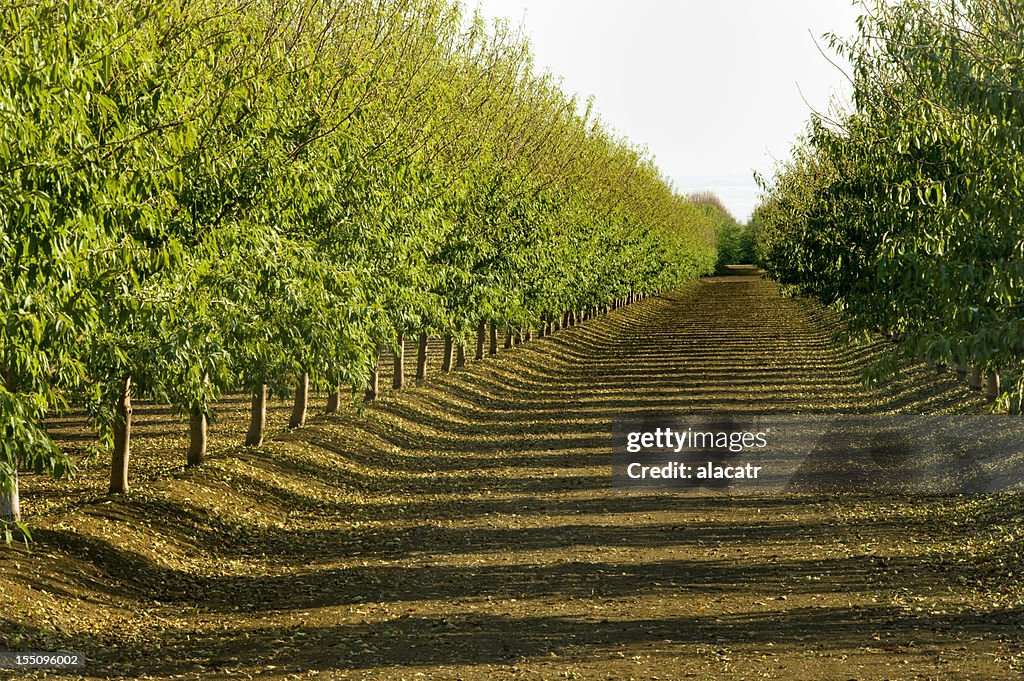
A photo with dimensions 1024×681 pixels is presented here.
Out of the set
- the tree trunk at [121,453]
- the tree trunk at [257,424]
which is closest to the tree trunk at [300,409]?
the tree trunk at [257,424]

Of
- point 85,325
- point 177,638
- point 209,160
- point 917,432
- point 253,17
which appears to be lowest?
point 177,638

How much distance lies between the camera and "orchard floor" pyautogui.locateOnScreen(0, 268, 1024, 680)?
39.7 ft

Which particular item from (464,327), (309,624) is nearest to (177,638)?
(309,624)

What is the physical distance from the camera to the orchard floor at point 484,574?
12.1 meters

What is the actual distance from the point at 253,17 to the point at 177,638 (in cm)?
846

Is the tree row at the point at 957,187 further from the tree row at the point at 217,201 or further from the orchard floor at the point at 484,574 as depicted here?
the tree row at the point at 217,201

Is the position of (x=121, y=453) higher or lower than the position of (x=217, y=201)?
lower

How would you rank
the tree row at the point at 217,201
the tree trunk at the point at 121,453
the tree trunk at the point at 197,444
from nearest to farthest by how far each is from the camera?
the tree row at the point at 217,201 < the tree trunk at the point at 121,453 < the tree trunk at the point at 197,444

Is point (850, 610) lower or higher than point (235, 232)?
lower

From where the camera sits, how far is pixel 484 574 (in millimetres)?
15703

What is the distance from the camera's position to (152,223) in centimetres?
1179

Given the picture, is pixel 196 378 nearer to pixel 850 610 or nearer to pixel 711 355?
pixel 850 610

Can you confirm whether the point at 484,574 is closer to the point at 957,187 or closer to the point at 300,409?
the point at 957,187

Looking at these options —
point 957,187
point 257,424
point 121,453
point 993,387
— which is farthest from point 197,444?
point 993,387
